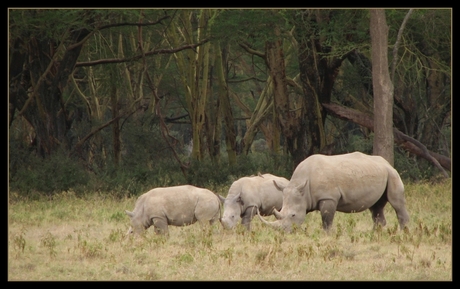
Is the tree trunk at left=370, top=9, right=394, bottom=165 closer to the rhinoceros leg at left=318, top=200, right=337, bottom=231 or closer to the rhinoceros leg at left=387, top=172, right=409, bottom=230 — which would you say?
the rhinoceros leg at left=387, top=172, right=409, bottom=230

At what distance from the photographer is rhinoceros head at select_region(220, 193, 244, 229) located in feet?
40.0

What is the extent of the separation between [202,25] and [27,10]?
7.09 metres

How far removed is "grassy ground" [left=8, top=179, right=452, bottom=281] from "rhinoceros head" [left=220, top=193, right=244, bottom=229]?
17cm

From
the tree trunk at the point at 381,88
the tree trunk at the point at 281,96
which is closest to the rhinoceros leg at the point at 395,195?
the tree trunk at the point at 381,88

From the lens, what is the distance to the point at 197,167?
69.6ft

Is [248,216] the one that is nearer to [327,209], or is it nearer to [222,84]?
[327,209]

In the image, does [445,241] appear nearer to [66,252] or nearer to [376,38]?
[66,252]

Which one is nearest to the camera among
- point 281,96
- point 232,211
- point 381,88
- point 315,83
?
point 232,211

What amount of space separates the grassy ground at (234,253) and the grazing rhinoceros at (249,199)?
0.24 m

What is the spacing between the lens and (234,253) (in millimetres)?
10281

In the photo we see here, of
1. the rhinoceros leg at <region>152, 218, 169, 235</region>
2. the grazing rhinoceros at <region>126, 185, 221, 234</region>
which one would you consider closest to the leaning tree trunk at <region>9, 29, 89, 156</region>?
the grazing rhinoceros at <region>126, 185, 221, 234</region>

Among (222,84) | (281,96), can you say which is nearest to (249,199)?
(281,96)

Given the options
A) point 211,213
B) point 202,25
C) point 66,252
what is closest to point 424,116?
point 202,25

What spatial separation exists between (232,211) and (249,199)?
15.9 inches
